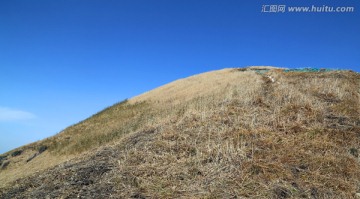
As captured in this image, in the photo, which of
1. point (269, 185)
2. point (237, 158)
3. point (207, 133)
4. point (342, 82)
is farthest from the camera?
point (342, 82)

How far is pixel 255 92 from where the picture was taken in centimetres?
1511

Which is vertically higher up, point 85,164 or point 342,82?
point 342,82

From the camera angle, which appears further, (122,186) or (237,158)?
(237,158)

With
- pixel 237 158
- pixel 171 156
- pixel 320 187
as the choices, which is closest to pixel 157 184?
pixel 171 156

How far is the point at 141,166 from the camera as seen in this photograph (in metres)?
8.09

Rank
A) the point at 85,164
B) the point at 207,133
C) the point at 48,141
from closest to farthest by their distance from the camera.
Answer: the point at 85,164, the point at 207,133, the point at 48,141

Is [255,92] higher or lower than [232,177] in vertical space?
higher

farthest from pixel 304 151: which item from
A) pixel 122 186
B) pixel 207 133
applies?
pixel 122 186

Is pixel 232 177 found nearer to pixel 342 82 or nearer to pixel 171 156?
pixel 171 156

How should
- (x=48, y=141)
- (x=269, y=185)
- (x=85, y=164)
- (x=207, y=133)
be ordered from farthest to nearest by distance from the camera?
(x=48, y=141)
(x=207, y=133)
(x=85, y=164)
(x=269, y=185)

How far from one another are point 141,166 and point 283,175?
3.37 m

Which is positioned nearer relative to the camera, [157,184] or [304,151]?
[157,184]

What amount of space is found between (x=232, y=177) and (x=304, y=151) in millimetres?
2434

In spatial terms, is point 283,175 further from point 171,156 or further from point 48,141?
point 48,141
